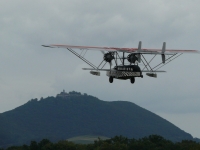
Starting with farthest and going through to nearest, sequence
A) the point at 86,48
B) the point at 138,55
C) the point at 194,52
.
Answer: the point at 194,52 < the point at 86,48 < the point at 138,55

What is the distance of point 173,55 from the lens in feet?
301

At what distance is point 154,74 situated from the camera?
85.4 m

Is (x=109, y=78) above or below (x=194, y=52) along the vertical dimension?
below

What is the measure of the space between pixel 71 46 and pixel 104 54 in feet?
23.3

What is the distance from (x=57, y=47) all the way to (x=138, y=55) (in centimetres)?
1217

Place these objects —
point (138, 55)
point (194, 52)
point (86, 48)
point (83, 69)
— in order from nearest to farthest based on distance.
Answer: point (83, 69), point (138, 55), point (86, 48), point (194, 52)

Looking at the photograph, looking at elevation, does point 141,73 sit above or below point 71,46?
below

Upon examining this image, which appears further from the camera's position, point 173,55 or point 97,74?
point 173,55

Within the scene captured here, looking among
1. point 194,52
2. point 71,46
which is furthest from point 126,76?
point 194,52

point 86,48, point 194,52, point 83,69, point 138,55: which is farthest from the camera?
point 194,52

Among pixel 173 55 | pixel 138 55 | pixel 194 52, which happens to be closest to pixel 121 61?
pixel 138 55

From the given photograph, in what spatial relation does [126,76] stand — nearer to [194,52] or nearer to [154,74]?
[154,74]

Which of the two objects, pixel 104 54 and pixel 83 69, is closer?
pixel 83 69

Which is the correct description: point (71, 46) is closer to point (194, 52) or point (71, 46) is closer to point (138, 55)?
point (138, 55)
